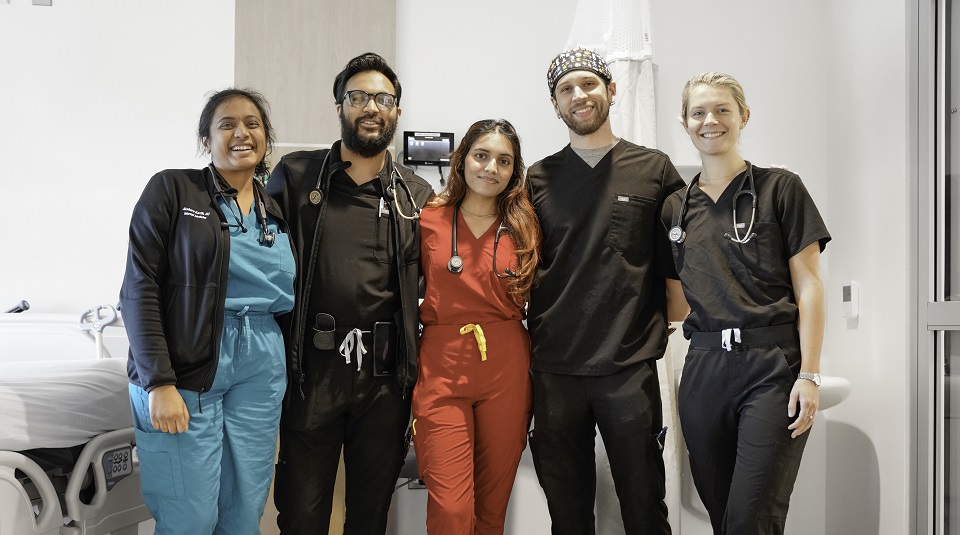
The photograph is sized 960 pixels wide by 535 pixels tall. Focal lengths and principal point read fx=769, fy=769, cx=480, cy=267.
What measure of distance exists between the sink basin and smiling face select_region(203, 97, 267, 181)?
2.01 meters

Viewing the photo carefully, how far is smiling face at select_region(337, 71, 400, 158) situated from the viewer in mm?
2281

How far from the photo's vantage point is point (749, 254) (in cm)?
202

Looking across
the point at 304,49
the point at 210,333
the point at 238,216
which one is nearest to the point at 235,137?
the point at 238,216

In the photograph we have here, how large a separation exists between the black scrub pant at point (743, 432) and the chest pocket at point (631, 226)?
340 mm

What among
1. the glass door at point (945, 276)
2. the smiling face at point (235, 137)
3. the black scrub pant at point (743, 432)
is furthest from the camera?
the glass door at point (945, 276)

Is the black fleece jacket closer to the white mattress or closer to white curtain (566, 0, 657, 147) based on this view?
the white mattress

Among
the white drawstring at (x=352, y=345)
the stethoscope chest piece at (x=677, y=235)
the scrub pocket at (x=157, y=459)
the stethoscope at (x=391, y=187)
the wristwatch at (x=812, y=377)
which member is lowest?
the scrub pocket at (x=157, y=459)

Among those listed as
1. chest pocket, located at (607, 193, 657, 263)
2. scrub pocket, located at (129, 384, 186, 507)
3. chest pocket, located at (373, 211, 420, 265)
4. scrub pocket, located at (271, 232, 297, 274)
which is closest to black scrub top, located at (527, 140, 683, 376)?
chest pocket, located at (607, 193, 657, 263)

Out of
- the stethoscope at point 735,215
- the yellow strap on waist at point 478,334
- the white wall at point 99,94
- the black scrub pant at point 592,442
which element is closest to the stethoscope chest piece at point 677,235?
the stethoscope at point 735,215

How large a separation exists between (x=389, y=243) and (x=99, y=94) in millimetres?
2104

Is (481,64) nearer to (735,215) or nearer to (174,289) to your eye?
(735,215)

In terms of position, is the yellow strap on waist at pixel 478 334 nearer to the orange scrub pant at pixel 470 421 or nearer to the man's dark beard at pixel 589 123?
the orange scrub pant at pixel 470 421

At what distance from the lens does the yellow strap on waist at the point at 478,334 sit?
217cm

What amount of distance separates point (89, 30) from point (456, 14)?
169cm
